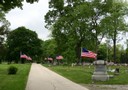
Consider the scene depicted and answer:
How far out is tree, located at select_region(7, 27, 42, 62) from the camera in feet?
429

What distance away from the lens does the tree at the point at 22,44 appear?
429 ft

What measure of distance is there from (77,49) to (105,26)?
1146cm

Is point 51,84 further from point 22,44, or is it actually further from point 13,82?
point 22,44

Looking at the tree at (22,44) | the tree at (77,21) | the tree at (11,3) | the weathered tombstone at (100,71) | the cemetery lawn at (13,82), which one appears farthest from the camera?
the tree at (22,44)

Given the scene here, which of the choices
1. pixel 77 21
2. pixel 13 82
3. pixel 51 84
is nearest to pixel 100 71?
pixel 51 84

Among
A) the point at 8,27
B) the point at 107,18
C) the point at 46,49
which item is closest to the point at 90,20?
the point at 107,18

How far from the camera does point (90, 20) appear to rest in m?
85.7

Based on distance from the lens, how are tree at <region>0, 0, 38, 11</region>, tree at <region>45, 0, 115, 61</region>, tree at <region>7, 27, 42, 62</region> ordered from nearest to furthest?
tree at <region>0, 0, 38, 11</region>
tree at <region>45, 0, 115, 61</region>
tree at <region>7, 27, 42, 62</region>

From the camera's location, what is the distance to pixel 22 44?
133 meters

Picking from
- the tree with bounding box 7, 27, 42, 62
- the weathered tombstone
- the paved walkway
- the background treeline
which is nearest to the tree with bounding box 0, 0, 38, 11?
the paved walkway

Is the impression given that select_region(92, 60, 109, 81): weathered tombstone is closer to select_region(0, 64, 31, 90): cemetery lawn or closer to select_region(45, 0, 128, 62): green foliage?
select_region(0, 64, 31, 90): cemetery lawn

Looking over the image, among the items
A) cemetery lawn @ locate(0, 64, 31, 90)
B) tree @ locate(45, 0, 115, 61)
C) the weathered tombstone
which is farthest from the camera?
tree @ locate(45, 0, 115, 61)

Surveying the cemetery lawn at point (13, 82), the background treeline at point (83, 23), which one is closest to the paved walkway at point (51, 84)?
the cemetery lawn at point (13, 82)

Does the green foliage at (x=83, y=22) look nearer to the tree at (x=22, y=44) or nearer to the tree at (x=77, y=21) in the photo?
the tree at (x=77, y=21)
